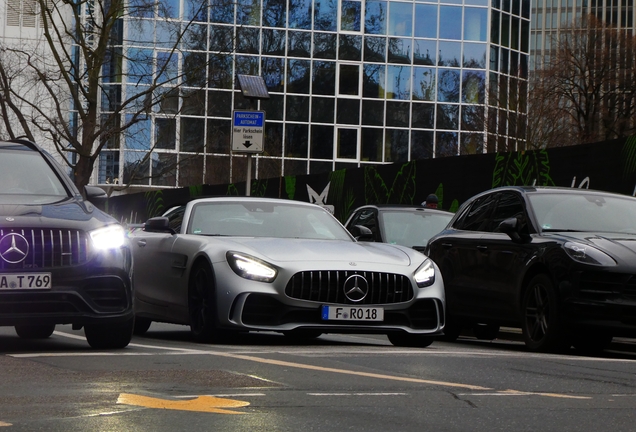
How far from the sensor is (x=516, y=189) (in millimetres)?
13273

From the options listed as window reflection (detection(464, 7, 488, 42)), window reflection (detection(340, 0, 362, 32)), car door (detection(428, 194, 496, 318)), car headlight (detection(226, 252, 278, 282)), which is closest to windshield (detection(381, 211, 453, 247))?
car door (detection(428, 194, 496, 318))

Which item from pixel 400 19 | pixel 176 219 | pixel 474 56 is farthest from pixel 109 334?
pixel 474 56

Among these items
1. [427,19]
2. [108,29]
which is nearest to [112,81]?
[427,19]

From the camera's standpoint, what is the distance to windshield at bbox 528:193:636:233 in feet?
40.8

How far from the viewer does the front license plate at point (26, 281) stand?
31.6ft

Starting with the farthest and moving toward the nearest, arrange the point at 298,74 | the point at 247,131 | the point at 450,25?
the point at 450,25, the point at 298,74, the point at 247,131

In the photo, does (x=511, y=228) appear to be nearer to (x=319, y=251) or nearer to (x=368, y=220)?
(x=319, y=251)

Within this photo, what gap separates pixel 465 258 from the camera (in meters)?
13.5

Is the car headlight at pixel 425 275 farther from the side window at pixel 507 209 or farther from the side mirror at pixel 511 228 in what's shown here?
the side window at pixel 507 209

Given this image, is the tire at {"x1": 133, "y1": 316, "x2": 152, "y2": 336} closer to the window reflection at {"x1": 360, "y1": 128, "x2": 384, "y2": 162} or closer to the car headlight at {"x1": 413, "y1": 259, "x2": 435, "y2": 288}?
the car headlight at {"x1": 413, "y1": 259, "x2": 435, "y2": 288}

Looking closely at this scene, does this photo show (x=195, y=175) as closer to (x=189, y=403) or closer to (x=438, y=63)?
(x=438, y=63)

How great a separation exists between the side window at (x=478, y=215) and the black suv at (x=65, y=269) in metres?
4.53

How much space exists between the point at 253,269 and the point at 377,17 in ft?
195

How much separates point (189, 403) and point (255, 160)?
59.8m
